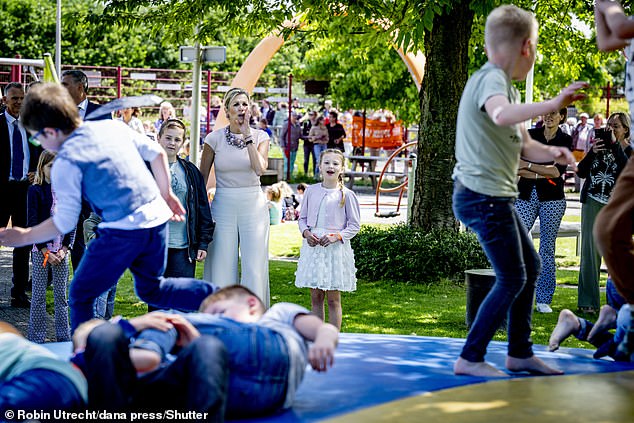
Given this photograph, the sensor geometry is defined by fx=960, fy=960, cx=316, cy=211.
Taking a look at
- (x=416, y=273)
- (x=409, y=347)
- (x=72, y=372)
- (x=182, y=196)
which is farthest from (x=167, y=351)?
(x=416, y=273)

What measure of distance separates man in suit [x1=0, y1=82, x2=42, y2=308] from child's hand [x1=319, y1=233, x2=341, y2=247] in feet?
9.39

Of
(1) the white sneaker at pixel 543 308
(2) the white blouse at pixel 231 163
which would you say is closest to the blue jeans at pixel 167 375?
(2) the white blouse at pixel 231 163

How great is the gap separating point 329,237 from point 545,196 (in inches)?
112

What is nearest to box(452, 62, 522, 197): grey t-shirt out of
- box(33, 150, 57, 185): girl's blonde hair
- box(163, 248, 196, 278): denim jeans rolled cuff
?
box(163, 248, 196, 278): denim jeans rolled cuff

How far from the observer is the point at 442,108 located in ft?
38.0

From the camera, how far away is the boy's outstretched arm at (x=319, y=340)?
4.17 m

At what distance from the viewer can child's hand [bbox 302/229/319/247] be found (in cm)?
770

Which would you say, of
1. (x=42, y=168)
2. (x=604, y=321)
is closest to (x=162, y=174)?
(x=604, y=321)

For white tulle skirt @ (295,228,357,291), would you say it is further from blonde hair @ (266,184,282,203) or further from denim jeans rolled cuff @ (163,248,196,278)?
blonde hair @ (266,184,282,203)

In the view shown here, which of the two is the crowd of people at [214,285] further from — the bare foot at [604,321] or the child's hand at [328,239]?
the child's hand at [328,239]

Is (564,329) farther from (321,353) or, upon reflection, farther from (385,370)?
(321,353)

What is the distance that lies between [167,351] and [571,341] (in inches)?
209

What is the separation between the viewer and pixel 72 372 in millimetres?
4125

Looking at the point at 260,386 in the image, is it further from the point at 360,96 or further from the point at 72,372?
the point at 360,96
